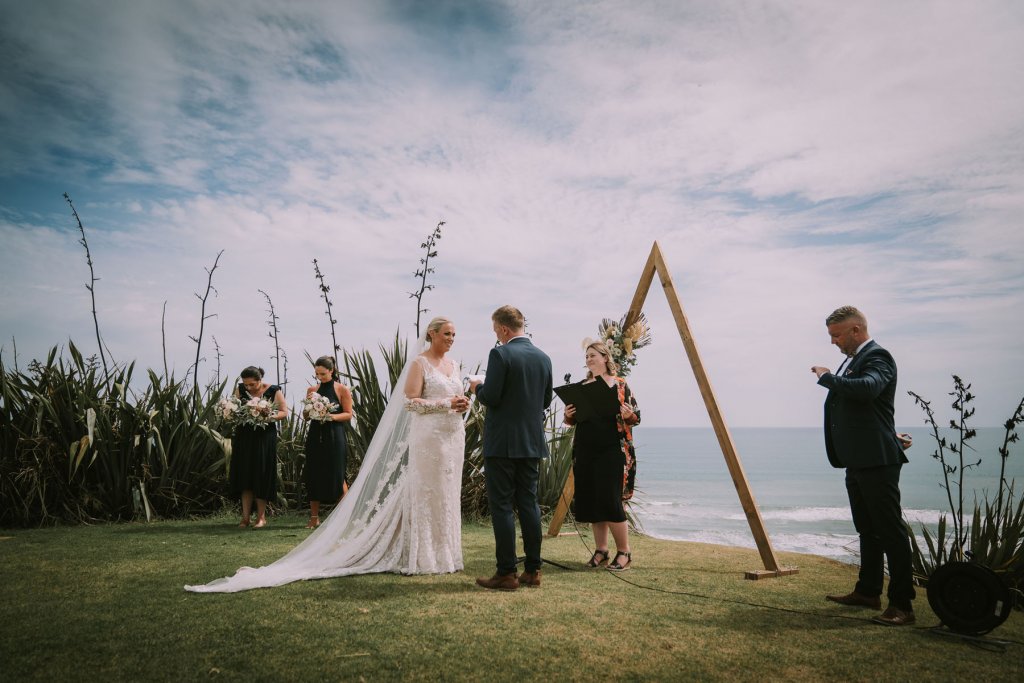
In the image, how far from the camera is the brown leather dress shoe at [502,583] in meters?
3.88

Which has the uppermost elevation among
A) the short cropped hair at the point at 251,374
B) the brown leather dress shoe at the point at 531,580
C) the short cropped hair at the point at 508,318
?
the short cropped hair at the point at 508,318

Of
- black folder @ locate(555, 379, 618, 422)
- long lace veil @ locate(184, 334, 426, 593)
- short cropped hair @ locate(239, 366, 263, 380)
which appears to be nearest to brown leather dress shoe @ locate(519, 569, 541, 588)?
long lace veil @ locate(184, 334, 426, 593)

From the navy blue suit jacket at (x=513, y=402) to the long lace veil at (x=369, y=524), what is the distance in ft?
2.52

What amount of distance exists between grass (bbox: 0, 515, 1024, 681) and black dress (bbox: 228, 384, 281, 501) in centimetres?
172

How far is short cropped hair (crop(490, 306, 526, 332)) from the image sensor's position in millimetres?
4215

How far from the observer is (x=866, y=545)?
12.0ft

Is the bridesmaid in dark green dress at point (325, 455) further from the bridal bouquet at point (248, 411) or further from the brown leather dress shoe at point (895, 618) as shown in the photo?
the brown leather dress shoe at point (895, 618)

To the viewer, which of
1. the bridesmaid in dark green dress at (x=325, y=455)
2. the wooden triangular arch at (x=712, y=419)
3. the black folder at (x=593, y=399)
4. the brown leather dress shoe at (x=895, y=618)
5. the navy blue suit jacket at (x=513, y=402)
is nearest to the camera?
the brown leather dress shoe at (x=895, y=618)

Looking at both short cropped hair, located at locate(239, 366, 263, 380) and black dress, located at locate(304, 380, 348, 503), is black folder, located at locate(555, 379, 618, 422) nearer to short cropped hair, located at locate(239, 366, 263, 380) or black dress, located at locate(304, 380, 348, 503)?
black dress, located at locate(304, 380, 348, 503)

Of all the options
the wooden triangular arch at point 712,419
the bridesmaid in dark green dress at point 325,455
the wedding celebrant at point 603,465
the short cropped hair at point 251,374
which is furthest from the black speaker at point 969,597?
the short cropped hair at point 251,374

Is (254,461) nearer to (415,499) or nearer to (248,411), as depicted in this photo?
(248,411)

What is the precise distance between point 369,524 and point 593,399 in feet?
6.16

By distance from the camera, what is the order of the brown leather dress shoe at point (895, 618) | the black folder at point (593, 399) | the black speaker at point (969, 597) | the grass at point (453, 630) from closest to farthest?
1. the grass at point (453, 630)
2. the black speaker at point (969, 597)
3. the brown leather dress shoe at point (895, 618)
4. the black folder at point (593, 399)

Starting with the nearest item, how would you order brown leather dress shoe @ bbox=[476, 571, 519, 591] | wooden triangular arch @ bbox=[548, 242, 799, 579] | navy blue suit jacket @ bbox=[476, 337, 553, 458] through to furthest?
brown leather dress shoe @ bbox=[476, 571, 519, 591] → navy blue suit jacket @ bbox=[476, 337, 553, 458] → wooden triangular arch @ bbox=[548, 242, 799, 579]
